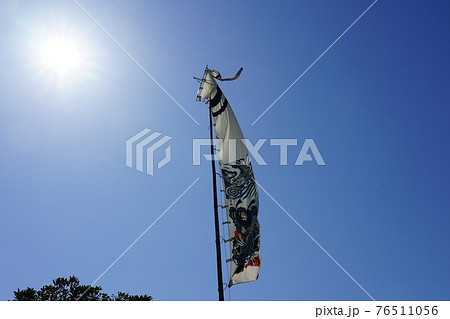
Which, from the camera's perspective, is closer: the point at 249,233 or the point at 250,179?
the point at 249,233

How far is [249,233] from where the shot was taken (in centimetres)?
1373

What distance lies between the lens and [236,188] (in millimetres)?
14094

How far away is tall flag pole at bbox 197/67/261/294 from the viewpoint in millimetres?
13258

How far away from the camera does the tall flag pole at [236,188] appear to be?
1326 centimetres

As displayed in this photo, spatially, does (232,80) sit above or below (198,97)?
above
